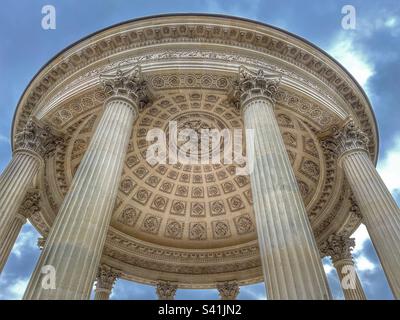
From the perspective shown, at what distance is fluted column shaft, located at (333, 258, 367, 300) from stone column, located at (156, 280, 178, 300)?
36.7ft

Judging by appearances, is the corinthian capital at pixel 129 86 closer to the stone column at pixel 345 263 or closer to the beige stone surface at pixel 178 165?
the beige stone surface at pixel 178 165

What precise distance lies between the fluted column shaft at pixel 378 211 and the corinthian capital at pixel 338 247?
7.73 m

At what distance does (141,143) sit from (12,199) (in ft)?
33.5

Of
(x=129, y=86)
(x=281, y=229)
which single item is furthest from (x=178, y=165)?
(x=281, y=229)

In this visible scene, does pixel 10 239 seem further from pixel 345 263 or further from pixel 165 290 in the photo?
pixel 345 263

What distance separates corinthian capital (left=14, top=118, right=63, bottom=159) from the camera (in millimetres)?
14703

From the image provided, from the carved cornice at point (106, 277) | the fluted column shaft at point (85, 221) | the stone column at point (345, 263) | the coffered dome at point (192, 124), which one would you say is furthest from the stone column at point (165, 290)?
the fluted column shaft at point (85, 221)

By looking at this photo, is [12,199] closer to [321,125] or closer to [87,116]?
[87,116]

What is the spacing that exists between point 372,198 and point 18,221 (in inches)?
636

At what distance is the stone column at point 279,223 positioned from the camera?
7254 mm

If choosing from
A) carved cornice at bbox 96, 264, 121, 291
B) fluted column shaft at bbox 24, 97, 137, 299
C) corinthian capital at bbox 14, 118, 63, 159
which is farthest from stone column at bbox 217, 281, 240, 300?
fluted column shaft at bbox 24, 97, 137, 299

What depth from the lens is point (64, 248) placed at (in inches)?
311

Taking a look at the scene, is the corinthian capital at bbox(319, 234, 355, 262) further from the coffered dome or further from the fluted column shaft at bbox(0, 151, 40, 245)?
the fluted column shaft at bbox(0, 151, 40, 245)

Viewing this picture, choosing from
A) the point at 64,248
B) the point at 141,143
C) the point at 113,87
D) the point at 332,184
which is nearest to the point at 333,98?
the point at 332,184
